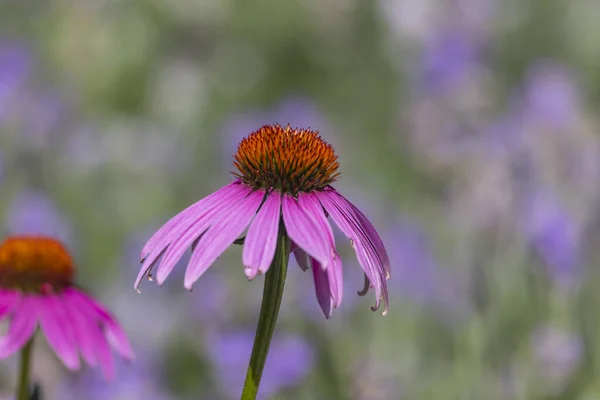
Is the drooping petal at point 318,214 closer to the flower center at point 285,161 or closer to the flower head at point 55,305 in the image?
the flower center at point 285,161

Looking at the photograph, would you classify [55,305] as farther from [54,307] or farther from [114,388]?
[114,388]

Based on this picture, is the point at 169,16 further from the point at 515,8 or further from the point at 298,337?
the point at 298,337

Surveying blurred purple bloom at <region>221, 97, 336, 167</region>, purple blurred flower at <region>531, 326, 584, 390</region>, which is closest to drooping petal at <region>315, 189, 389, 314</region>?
purple blurred flower at <region>531, 326, 584, 390</region>

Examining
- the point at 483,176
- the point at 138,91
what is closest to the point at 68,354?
the point at 483,176

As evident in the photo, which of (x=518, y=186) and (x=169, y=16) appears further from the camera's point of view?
(x=169, y=16)

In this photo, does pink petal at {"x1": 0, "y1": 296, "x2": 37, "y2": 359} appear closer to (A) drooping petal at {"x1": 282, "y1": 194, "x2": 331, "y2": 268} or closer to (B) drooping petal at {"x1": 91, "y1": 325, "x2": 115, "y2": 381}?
(B) drooping petal at {"x1": 91, "y1": 325, "x2": 115, "y2": 381}

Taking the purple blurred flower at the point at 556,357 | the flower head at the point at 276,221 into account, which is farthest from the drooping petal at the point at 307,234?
the purple blurred flower at the point at 556,357

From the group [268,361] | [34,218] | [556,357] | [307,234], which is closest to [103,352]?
[307,234]
